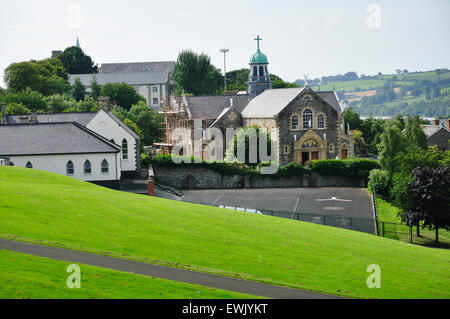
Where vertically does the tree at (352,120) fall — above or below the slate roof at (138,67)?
below

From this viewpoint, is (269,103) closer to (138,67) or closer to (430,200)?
(430,200)

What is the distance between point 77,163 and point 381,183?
28507 millimetres

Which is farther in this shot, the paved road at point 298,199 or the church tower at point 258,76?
the church tower at point 258,76

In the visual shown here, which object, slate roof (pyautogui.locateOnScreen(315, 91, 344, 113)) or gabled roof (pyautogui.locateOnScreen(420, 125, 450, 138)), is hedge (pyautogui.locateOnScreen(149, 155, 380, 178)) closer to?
slate roof (pyautogui.locateOnScreen(315, 91, 344, 113))

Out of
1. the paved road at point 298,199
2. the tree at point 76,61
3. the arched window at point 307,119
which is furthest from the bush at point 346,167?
the tree at point 76,61

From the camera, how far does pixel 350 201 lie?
57.1 m

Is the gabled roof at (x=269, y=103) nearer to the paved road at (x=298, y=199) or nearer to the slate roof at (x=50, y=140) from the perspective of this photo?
the paved road at (x=298, y=199)

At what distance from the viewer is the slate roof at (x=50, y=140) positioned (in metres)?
55.4

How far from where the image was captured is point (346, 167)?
222ft

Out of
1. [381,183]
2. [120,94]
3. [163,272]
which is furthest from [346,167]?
[120,94]

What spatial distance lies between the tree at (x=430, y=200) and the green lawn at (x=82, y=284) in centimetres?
2799
